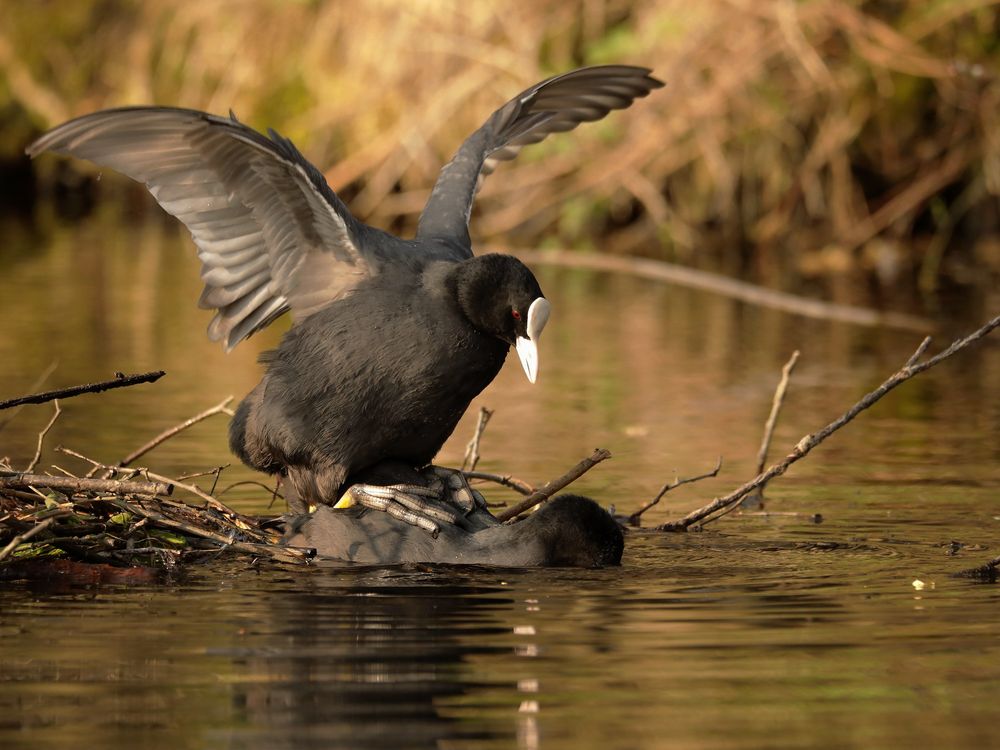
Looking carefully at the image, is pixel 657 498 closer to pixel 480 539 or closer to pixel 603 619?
pixel 480 539

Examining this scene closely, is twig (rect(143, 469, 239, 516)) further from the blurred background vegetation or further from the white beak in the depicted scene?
the blurred background vegetation

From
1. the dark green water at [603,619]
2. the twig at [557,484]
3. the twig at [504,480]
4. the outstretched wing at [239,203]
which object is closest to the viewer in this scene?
the dark green water at [603,619]

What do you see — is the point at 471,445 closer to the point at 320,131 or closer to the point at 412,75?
the point at 412,75

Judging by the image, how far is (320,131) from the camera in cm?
1977

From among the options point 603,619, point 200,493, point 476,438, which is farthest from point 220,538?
point 476,438

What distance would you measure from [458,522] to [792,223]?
13.6m

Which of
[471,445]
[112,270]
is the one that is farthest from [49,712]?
[112,270]

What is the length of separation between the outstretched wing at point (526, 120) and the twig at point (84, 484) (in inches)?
71.6

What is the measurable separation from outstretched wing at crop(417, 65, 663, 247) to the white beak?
110 centimetres

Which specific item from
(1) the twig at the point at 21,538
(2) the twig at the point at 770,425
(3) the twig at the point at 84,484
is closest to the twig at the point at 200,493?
(3) the twig at the point at 84,484

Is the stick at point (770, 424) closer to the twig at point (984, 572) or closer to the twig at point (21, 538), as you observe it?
the twig at point (984, 572)

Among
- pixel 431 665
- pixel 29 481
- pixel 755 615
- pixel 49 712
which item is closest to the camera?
pixel 49 712

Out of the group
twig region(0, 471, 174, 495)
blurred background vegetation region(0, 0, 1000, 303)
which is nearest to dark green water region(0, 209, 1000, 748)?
twig region(0, 471, 174, 495)

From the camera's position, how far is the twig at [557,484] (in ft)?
21.9
